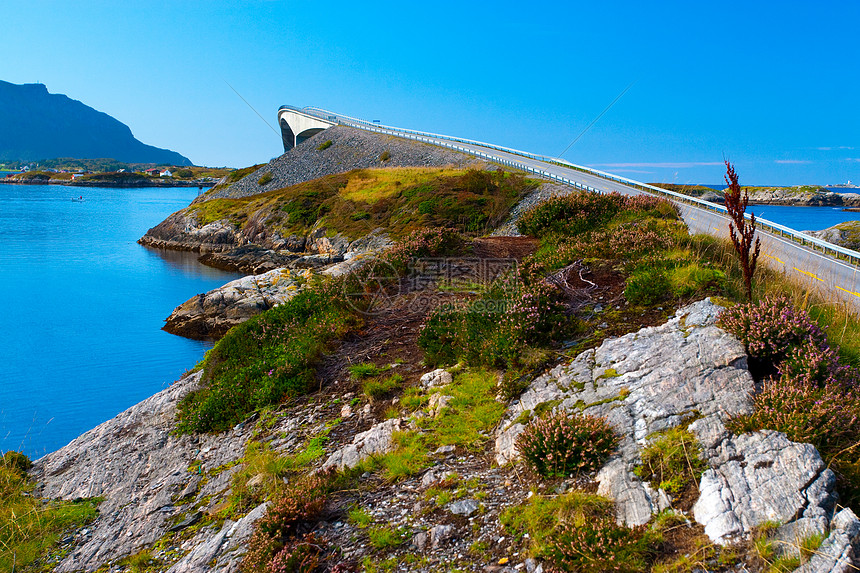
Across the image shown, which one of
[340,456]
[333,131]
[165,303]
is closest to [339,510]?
[340,456]

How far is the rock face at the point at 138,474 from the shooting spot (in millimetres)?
7445

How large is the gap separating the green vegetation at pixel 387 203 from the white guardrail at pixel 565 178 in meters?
5.03

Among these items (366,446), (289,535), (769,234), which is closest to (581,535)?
(289,535)

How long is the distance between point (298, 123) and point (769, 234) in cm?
9860

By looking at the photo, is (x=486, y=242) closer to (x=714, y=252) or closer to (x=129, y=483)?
(x=714, y=252)

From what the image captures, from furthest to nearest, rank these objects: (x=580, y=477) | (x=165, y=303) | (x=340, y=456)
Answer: (x=165, y=303)
(x=340, y=456)
(x=580, y=477)

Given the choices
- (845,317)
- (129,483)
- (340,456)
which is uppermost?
(845,317)

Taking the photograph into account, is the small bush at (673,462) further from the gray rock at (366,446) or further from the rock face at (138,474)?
the rock face at (138,474)

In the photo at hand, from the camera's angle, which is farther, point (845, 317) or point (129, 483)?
point (129, 483)

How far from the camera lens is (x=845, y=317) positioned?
736 cm

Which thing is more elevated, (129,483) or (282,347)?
(282,347)

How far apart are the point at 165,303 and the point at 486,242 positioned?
27.5 metres

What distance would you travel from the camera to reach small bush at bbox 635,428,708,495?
4.88m

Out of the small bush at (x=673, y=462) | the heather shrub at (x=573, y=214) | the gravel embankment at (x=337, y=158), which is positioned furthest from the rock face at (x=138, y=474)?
the gravel embankment at (x=337, y=158)
